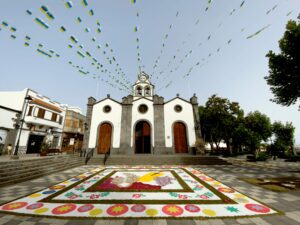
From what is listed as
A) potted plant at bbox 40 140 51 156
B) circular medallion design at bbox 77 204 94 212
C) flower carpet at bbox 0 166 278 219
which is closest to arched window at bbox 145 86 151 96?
Answer: potted plant at bbox 40 140 51 156

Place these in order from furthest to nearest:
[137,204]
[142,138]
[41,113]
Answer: [41,113] → [142,138] → [137,204]

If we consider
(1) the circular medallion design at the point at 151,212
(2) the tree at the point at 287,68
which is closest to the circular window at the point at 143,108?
(2) the tree at the point at 287,68

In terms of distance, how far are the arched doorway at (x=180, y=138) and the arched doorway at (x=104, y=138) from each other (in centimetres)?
833

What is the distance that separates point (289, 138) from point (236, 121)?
1019cm

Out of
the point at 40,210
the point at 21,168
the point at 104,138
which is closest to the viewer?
the point at 40,210

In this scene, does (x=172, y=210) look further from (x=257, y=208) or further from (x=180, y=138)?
(x=180, y=138)

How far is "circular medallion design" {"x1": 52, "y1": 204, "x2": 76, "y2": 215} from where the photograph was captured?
11.1ft

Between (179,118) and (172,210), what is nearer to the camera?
(172,210)

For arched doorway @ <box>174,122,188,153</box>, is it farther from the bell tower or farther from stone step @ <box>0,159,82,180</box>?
stone step @ <box>0,159,82,180</box>

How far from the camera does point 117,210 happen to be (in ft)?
11.5

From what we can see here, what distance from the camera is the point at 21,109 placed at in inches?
704

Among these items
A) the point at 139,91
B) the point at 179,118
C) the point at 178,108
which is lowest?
the point at 179,118

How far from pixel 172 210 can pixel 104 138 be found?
1399 cm

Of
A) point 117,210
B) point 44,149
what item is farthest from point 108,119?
point 117,210
